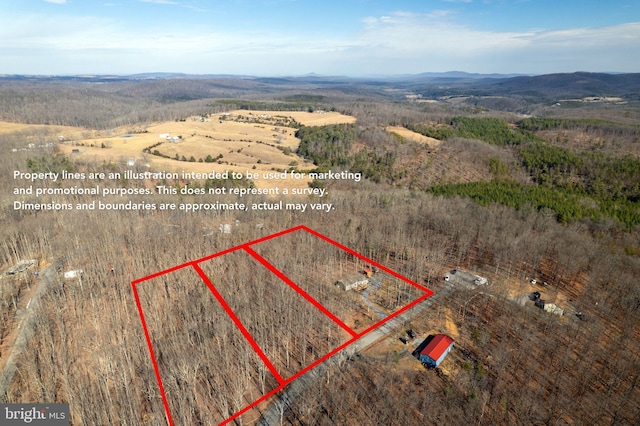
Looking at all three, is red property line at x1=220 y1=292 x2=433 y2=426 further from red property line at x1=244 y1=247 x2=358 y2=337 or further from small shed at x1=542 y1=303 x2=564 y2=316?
small shed at x1=542 y1=303 x2=564 y2=316

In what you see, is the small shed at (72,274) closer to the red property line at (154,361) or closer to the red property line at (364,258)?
the red property line at (154,361)

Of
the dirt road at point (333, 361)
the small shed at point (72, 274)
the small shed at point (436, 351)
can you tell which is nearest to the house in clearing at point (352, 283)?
the dirt road at point (333, 361)

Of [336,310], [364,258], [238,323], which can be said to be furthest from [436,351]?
[364,258]

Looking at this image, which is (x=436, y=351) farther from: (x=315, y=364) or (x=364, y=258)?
(x=364, y=258)

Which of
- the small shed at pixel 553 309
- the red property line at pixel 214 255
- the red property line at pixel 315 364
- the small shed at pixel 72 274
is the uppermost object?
the red property line at pixel 214 255

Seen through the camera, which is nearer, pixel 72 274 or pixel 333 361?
pixel 333 361

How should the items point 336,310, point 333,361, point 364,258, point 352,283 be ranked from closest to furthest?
point 333,361
point 336,310
point 352,283
point 364,258
